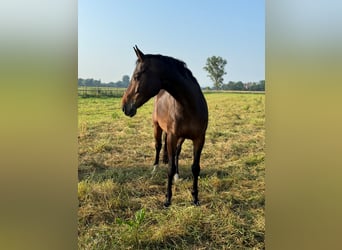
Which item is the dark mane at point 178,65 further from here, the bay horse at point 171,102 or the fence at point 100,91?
the fence at point 100,91

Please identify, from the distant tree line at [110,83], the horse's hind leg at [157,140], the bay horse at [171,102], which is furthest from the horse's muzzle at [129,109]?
the horse's hind leg at [157,140]

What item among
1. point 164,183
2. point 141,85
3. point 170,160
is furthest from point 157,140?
point 141,85

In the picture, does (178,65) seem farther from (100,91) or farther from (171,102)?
(100,91)

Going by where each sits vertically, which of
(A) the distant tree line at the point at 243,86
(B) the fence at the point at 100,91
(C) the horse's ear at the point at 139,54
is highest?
(C) the horse's ear at the point at 139,54

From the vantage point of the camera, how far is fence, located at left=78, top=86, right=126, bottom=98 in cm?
175

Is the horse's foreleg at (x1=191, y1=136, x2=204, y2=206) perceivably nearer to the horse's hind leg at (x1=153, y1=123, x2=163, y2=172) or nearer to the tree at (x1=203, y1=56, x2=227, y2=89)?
the horse's hind leg at (x1=153, y1=123, x2=163, y2=172)

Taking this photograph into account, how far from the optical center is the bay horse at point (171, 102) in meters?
1.78

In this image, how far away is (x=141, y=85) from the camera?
70.0 inches

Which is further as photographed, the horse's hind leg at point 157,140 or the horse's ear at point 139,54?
the horse's hind leg at point 157,140

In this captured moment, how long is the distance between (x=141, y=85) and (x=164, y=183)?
2.03ft
